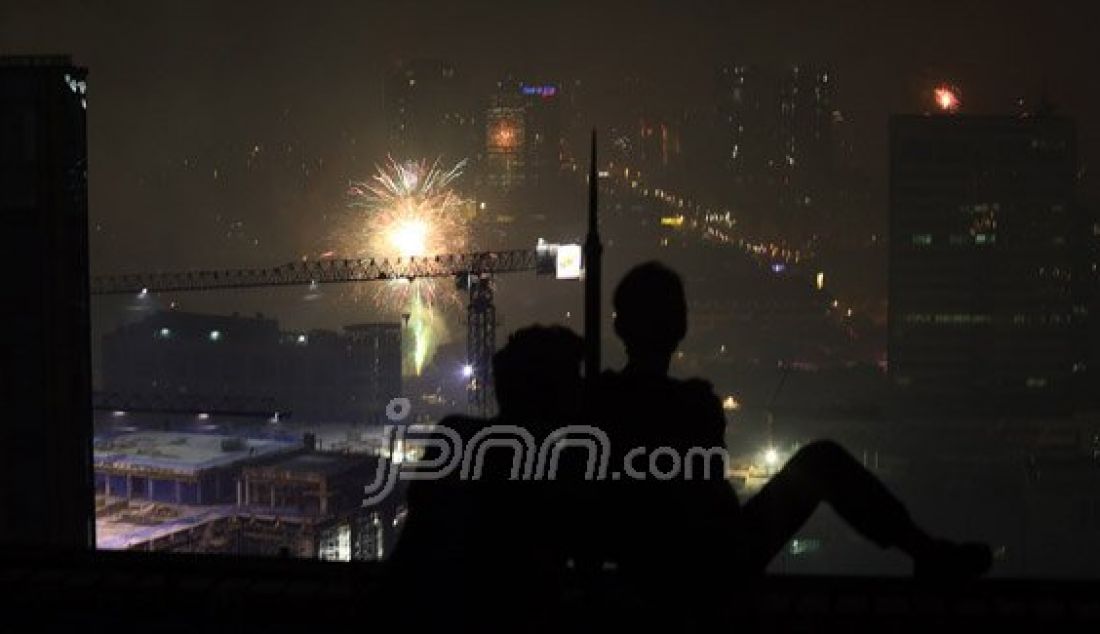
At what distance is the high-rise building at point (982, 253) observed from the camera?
53.1 metres

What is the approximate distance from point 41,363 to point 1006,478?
35489 millimetres

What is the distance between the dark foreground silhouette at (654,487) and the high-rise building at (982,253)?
173 ft

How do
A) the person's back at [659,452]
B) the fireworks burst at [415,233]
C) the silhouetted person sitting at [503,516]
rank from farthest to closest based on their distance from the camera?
1. the fireworks burst at [415,233]
2. the person's back at [659,452]
3. the silhouetted person sitting at [503,516]

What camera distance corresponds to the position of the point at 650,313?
2.02m

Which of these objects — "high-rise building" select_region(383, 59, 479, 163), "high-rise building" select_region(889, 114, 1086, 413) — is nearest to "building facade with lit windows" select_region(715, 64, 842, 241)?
"high-rise building" select_region(383, 59, 479, 163)

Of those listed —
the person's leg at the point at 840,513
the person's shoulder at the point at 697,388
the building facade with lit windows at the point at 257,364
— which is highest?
the person's shoulder at the point at 697,388

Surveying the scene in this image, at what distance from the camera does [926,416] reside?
49531mm

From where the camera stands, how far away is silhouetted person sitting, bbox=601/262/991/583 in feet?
6.53

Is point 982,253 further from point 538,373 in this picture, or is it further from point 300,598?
point 538,373

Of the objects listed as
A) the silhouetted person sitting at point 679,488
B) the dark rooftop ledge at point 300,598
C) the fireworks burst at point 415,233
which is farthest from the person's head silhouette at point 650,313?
the fireworks burst at point 415,233

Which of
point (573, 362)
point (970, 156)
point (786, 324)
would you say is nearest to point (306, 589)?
point (573, 362)

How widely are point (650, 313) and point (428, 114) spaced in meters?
98.0

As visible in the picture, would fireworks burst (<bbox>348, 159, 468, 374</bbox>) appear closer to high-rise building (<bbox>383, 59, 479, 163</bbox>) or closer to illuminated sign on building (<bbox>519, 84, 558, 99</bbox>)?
high-rise building (<bbox>383, 59, 479, 163</bbox>)

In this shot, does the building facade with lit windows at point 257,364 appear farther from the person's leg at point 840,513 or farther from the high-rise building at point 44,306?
the person's leg at point 840,513
